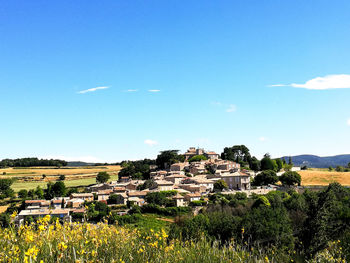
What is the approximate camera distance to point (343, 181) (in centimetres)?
8194

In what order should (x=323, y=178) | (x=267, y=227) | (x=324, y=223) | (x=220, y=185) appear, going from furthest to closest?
1. (x=323, y=178)
2. (x=220, y=185)
3. (x=267, y=227)
4. (x=324, y=223)

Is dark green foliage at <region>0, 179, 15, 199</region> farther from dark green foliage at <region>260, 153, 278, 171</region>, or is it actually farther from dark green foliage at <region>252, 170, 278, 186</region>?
dark green foliage at <region>260, 153, 278, 171</region>

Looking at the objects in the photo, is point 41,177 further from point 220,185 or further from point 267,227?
point 267,227

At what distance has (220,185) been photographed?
72938 millimetres

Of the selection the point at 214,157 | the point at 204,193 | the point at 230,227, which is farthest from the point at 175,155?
the point at 230,227

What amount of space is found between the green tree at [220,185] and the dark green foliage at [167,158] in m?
33.7

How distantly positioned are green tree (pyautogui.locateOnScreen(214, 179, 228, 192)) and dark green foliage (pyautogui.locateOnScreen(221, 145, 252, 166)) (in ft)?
136

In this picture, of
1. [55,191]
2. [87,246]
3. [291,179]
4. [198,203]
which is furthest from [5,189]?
[87,246]

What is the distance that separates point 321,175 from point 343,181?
378 inches

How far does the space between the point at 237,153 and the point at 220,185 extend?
47.8 meters

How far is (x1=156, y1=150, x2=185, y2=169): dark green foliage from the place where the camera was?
10680 cm

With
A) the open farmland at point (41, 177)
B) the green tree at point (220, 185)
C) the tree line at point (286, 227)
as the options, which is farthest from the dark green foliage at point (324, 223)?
the open farmland at point (41, 177)

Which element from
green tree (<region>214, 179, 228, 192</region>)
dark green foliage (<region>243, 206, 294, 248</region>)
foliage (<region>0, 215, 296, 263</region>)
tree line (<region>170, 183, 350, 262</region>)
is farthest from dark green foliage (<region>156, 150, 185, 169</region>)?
foliage (<region>0, 215, 296, 263</region>)

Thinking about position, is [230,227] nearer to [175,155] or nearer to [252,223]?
[252,223]
